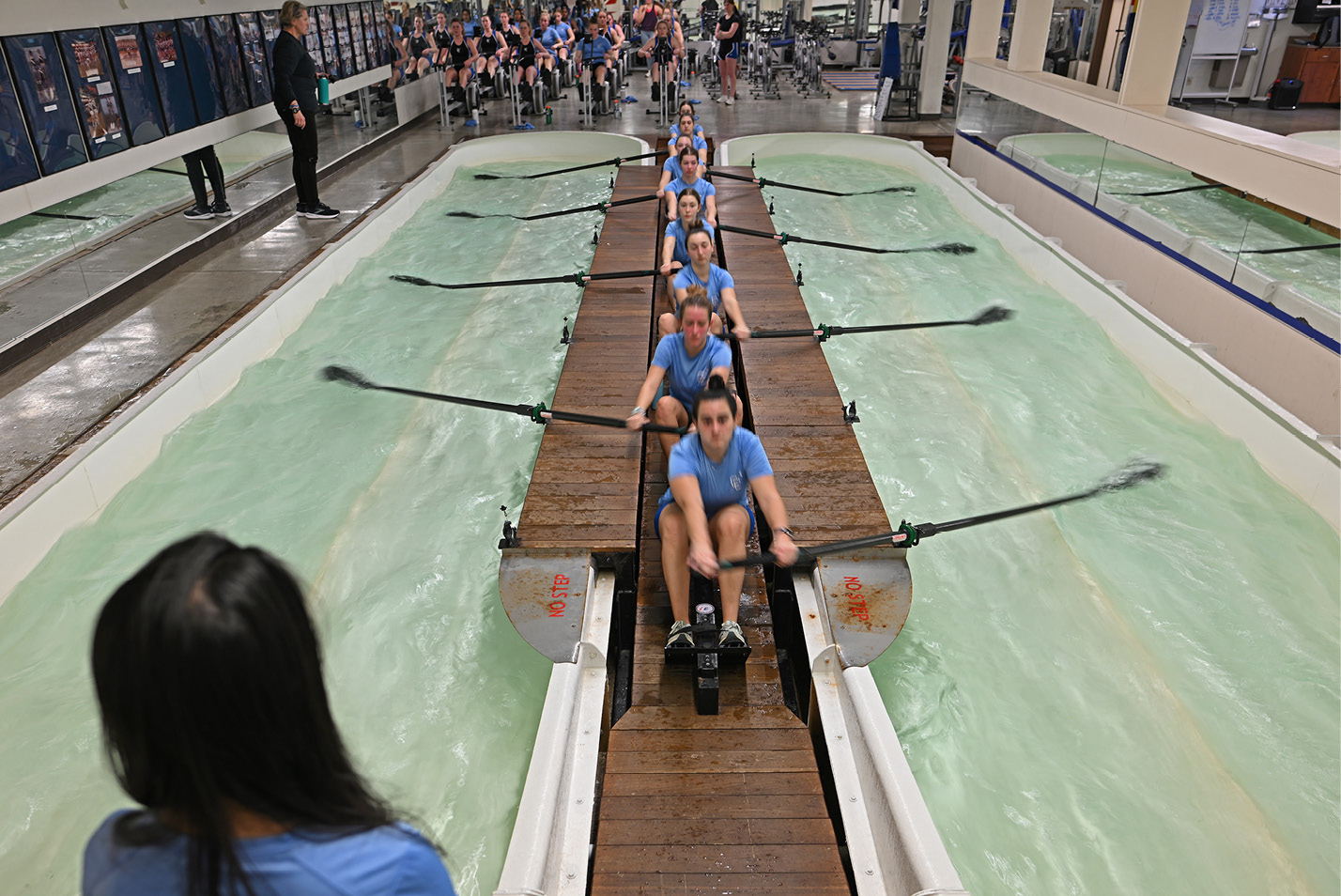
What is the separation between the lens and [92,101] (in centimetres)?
602

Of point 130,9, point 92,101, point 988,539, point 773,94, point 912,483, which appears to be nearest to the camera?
point 988,539

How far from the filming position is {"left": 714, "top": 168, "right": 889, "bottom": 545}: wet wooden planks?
142 inches

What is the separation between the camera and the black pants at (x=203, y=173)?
299 inches

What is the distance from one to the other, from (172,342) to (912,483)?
467 cm

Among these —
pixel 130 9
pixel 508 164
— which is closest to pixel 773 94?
pixel 508 164

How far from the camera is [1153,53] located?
6535mm

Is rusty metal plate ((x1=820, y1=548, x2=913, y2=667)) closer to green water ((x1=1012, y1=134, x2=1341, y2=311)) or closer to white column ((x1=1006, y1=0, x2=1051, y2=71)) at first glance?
green water ((x1=1012, y1=134, x2=1341, y2=311))

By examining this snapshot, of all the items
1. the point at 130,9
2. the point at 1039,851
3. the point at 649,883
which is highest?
the point at 130,9

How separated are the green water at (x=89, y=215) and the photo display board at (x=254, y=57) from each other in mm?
500

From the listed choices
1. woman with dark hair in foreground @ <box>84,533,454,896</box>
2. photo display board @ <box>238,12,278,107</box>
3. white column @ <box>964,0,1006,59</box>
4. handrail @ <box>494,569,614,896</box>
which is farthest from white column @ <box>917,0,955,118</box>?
woman with dark hair in foreground @ <box>84,533,454,896</box>

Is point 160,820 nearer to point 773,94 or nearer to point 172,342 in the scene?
point 172,342

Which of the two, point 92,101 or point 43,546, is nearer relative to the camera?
point 43,546

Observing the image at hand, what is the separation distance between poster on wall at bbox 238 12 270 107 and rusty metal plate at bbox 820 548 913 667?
7.98 m

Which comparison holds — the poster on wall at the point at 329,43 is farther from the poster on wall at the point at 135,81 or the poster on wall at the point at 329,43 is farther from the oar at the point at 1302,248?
the oar at the point at 1302,248
